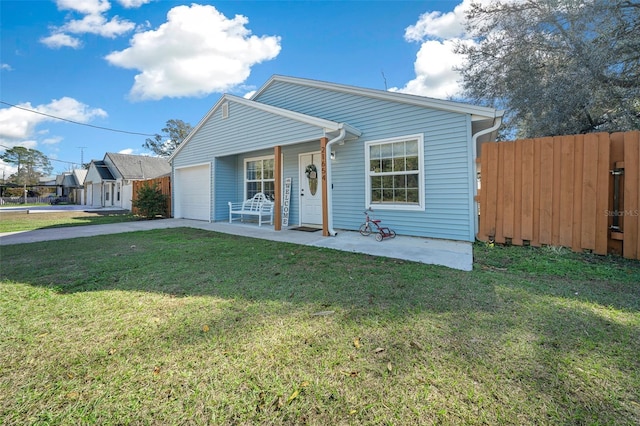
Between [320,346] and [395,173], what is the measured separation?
5.49 meters

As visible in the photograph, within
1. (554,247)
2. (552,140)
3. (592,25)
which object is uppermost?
(592,25)

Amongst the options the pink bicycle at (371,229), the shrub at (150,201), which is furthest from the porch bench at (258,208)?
the shrub at (150,201)

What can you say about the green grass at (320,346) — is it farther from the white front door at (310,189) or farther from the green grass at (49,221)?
the green grass at (49,221)

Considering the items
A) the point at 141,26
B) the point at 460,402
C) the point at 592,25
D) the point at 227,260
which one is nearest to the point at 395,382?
the point at 460,402

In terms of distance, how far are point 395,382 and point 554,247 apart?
16.3ft

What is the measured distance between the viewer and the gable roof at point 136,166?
75.1 ft

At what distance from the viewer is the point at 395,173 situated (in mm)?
6723

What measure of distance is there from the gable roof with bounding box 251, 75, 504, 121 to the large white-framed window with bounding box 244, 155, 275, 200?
8.69ft

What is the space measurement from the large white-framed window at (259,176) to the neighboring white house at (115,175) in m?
16.2

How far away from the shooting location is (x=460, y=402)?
143 cm

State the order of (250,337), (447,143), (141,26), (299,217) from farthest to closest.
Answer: (141,26), (299,217), (447,143), (250,337)

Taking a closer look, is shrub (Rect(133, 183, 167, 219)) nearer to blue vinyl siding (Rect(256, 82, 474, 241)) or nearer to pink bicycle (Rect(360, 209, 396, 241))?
blue vinyl siding (Rect(256, 82, 474, 241))

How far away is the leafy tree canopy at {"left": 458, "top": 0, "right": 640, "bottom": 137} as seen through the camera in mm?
6703

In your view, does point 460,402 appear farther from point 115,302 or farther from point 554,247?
point 554,247
